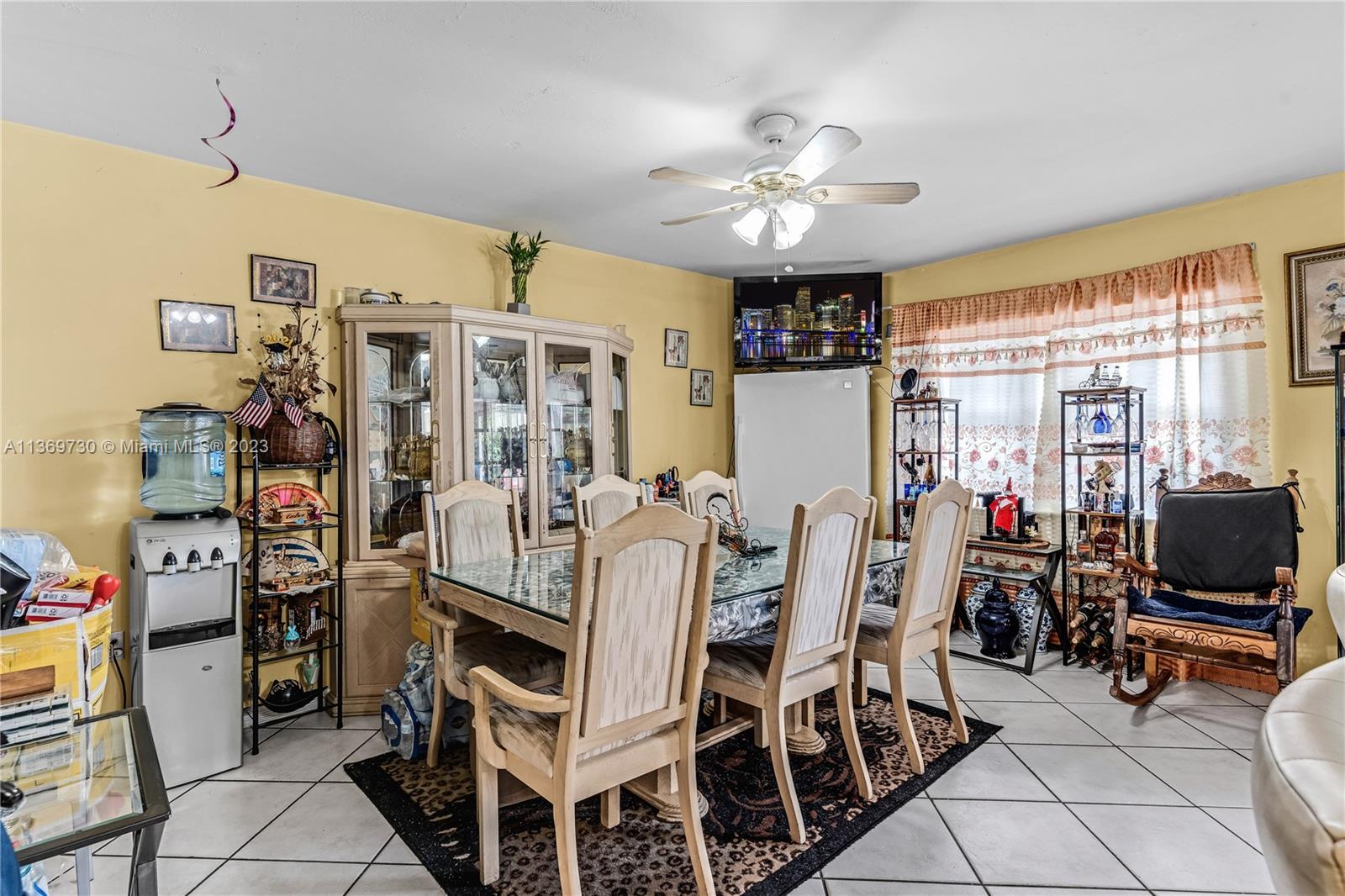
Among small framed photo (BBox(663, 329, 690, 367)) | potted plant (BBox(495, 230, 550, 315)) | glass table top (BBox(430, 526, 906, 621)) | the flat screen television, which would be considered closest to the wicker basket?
glass table top (BBox(430, 526, 906, 621))

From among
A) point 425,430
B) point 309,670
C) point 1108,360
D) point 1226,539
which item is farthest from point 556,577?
A: point 1108,360

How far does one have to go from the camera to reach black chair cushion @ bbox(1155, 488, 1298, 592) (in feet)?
9.70

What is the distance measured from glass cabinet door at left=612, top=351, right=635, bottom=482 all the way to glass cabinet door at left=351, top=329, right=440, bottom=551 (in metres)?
1.15

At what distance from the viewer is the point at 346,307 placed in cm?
304

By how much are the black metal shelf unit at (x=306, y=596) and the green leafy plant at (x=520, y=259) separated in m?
1.22

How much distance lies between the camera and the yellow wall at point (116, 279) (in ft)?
7.89

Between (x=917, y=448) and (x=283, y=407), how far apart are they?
12.1ft

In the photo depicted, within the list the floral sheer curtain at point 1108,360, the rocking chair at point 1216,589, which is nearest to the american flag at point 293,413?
the floral sheer curtain at point 1108,360

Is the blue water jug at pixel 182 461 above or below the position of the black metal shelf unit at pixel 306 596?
above

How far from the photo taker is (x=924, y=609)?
8.07 feet

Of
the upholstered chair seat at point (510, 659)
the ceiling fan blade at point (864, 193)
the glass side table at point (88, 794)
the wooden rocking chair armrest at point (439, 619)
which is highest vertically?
the ceiling fan blade at point (864, 193)

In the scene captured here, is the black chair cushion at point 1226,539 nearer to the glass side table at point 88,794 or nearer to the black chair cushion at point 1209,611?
the black chair cushion at point 1209,611

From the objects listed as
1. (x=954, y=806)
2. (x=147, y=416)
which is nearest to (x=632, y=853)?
(x=954, y=806)

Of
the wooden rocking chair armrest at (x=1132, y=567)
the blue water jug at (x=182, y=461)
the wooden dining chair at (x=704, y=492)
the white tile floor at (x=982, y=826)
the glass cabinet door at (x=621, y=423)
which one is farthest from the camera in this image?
the glass cabinet door at (x=621, y=423)
